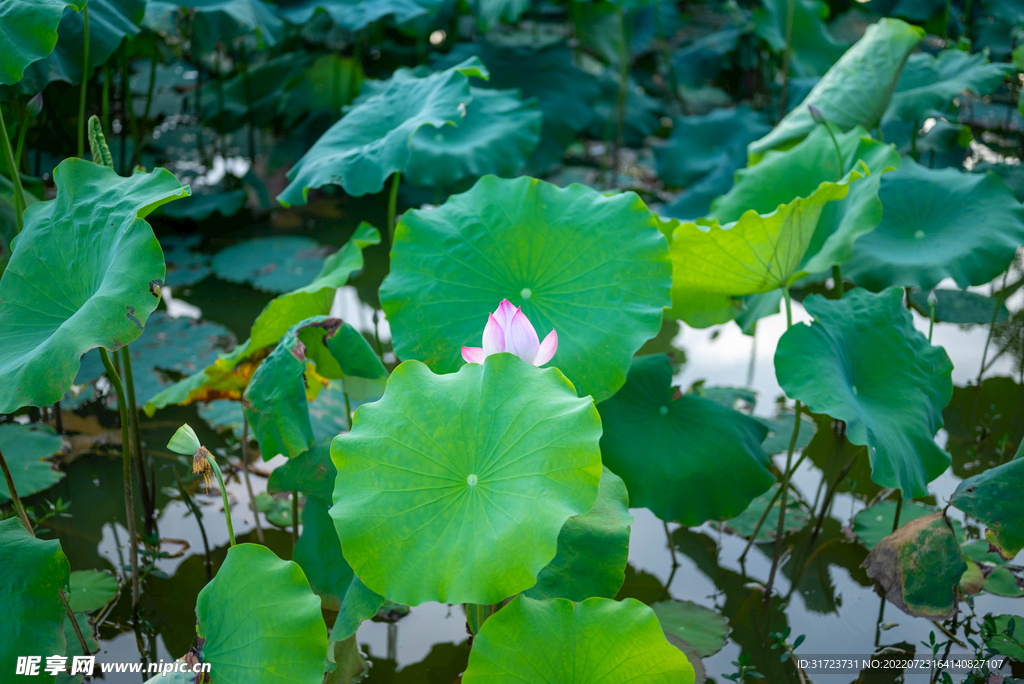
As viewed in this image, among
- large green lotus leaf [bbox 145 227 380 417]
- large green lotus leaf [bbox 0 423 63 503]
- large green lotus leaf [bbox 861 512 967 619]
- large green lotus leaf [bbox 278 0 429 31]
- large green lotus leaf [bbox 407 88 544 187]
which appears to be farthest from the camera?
large green lotus leaf [bbox 278 0 429 31]

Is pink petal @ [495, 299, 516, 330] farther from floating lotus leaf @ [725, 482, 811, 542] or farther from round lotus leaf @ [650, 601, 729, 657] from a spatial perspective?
floating lotus leaf @ [725, 482, 811, 542]

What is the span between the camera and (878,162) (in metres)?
1.78

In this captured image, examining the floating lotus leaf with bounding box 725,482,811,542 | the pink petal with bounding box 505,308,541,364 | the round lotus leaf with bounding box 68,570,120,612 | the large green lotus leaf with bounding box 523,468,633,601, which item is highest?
the pink petal with bounding box 505,308,541,364

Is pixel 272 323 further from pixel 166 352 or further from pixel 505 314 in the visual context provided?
pixel 166 352

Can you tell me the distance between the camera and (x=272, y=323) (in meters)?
1.65

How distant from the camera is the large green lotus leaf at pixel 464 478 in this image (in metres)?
1.01

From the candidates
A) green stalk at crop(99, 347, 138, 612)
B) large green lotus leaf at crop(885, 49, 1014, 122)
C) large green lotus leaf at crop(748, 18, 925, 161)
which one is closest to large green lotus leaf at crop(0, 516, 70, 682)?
green stalk at crop(99, 347, 138, 612)

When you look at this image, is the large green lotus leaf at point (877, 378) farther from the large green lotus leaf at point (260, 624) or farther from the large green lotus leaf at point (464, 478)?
the large green lotus leaf at point (260, 624)

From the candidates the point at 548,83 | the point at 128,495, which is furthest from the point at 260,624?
the point at 548,83

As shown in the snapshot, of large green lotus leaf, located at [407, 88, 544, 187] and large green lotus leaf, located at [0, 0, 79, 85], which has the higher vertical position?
large green lotus leaf, located at [0, 0, 79, 85]

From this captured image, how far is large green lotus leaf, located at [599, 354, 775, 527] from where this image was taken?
60.3 inches

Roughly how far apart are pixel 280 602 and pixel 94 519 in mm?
947

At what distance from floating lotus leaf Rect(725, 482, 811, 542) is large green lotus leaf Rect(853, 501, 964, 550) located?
12 cm

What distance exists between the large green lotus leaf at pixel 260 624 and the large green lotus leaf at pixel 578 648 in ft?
0.82
